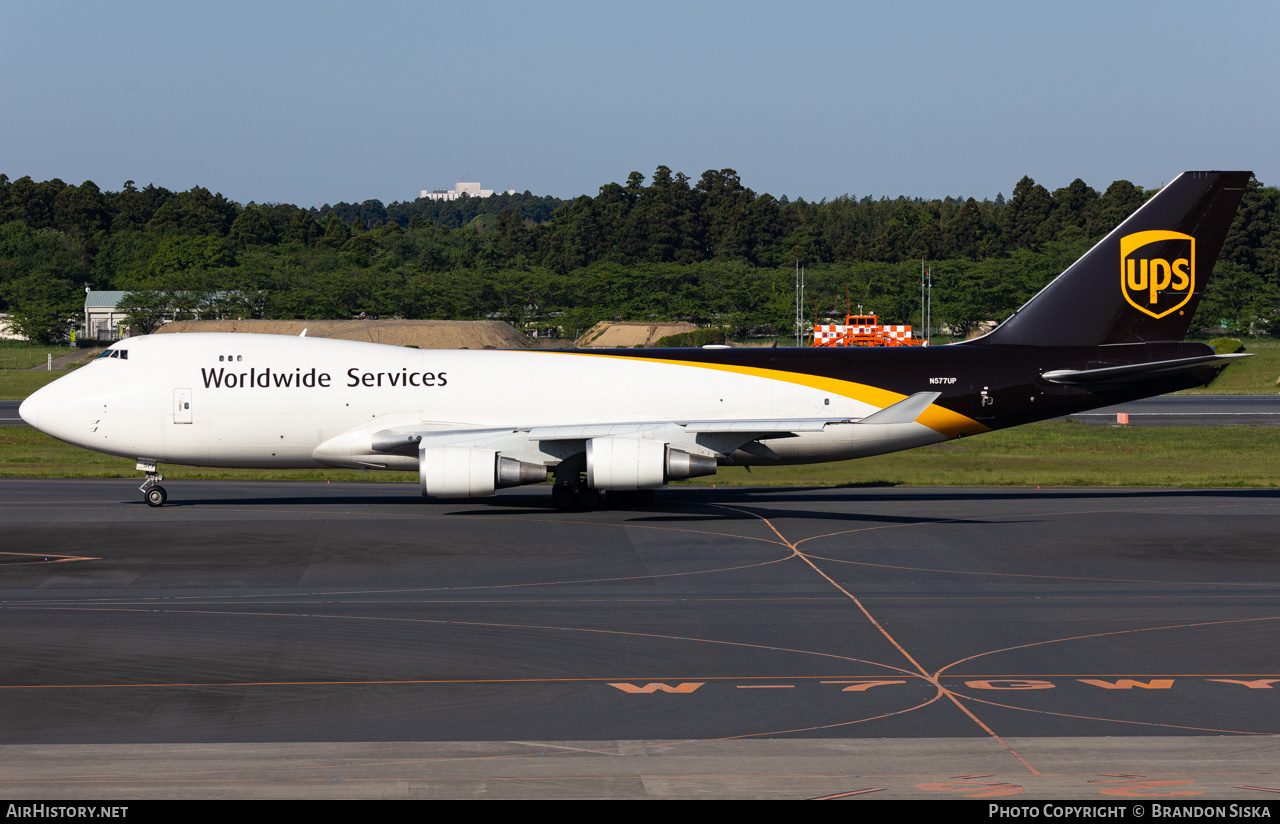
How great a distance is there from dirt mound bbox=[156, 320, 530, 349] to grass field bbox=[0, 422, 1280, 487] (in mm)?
56010

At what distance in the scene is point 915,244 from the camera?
184m

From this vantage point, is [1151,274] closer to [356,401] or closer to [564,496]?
[564,496]

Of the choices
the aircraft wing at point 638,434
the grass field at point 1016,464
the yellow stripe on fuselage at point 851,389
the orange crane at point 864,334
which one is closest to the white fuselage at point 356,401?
the yellow stripe on fuselage at point 851,389

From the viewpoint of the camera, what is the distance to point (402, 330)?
115 m

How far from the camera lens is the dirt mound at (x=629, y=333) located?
12362 cm

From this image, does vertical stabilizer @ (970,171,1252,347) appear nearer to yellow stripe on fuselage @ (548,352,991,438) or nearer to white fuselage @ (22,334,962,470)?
yellow stripe on fuselage @ (548,352,991,438)

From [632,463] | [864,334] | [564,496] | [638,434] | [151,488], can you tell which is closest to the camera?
[632,463]

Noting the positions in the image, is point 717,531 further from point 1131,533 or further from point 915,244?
point 915,244

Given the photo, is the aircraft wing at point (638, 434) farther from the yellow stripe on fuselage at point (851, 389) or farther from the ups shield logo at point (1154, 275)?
the ups shield logo at point (1154, 275)

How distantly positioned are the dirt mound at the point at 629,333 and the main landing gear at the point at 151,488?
283ft

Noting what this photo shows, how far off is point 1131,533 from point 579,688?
18962mm

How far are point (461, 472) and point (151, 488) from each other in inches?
396

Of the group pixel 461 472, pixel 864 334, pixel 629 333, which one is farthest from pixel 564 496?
pixel 629 333

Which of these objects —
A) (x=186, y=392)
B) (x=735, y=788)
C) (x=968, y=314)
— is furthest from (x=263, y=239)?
(x=735, y=788)
